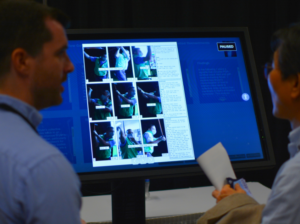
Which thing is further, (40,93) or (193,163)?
(193,163)

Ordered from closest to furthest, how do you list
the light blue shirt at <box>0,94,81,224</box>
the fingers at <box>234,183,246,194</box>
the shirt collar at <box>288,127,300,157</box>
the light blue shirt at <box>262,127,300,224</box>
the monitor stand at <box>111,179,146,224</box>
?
1. the light blue shirt at <box>0,94,81,224</box>
2. the light blue shirt at <box>262,127,300,224</box>
3. the shirt collar at <box>288,127,300,157</box>
4. the fingers at <box>234,183,246,194</box>
5. the monitor stand at <box>111,179,146,224</box>

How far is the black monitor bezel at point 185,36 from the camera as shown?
100 centimetres

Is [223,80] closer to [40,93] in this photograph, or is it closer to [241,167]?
[241,167]

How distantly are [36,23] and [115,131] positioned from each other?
45 cm

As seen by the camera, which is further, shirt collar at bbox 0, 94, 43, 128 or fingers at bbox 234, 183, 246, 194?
fingers at bbox 234, 183, 246, 194

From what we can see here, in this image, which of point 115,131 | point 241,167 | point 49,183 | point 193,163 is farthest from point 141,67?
point 49,183

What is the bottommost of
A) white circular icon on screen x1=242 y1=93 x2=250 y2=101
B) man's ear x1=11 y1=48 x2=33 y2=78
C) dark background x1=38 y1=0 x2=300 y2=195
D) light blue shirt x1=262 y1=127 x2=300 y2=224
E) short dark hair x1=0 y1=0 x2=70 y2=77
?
light blue shirt x1=262 y1=127 x2=300 y2=224

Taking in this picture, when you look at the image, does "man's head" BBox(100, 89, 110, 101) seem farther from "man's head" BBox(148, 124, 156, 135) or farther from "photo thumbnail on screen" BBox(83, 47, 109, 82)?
"man's head" BBox(148, 124, 156, 135)

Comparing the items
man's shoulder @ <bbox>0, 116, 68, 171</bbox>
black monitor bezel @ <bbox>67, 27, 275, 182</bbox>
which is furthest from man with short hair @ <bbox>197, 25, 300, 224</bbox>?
man's shoulder @ <bbox>0, 116, 68, 171</bbox>

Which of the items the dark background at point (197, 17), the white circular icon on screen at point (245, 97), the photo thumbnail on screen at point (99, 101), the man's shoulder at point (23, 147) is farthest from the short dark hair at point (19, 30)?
the dark background at point (197, 17)

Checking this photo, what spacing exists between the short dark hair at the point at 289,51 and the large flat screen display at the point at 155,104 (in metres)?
0.28

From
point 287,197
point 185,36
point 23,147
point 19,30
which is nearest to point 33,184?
point 23,147

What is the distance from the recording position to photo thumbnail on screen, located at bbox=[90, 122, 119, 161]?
101 cm

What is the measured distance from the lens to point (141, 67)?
109 cm
